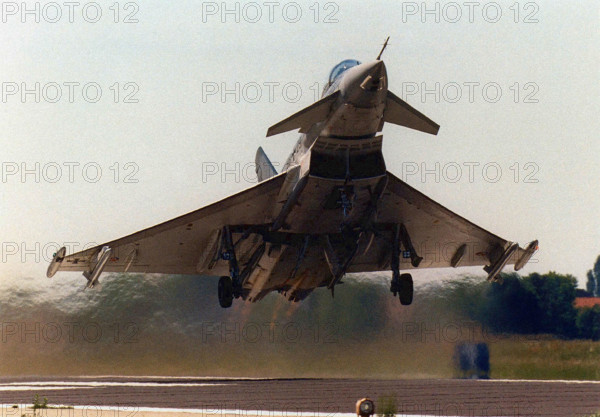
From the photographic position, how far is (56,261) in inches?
896

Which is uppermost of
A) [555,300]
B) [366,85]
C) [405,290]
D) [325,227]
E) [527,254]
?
[366,85]

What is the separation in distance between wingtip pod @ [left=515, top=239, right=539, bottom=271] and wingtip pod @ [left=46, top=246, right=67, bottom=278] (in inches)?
469

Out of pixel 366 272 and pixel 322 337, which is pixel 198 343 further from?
pixel 366 272

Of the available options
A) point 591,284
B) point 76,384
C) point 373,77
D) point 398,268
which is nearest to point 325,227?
point 398,268

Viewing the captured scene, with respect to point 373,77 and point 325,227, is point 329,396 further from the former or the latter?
point 373,77

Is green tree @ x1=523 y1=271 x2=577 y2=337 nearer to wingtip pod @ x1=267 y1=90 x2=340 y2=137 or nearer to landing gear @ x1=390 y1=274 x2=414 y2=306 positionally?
landing gear @ x1=390 y1=274 x2=414 y2=306

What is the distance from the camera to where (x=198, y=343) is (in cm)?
2509

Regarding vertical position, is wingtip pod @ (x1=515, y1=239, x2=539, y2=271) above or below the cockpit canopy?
below

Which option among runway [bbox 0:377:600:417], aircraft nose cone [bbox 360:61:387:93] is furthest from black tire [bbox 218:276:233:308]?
aircraft nose cone [bbox 360:61:387:93]

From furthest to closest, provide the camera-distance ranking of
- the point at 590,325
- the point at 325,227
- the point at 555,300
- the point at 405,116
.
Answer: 1. the point at 555,300
2. the point at 590,325
3. the point at 325,227
4. the point at 405,116

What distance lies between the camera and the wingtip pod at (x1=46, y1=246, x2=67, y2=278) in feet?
74.2

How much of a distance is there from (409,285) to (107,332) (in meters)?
8.32

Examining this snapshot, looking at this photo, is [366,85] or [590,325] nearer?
[366,85]

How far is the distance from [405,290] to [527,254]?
363 cm
